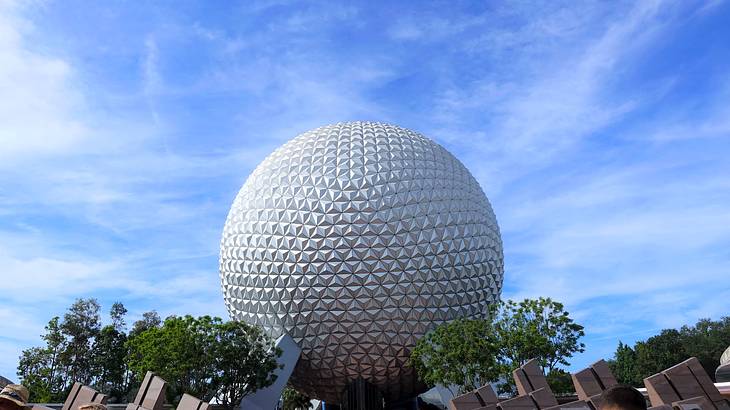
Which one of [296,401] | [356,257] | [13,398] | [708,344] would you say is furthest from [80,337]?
[708,344]

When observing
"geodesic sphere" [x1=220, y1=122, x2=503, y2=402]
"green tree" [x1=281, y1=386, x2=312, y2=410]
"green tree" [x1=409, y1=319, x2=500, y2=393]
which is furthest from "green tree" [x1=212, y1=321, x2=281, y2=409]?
"green tree" [x1=281, y1=386, x2=312, y2=410]

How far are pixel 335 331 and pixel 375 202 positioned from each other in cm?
574

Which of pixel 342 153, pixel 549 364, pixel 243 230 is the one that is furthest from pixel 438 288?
pixel 243 230

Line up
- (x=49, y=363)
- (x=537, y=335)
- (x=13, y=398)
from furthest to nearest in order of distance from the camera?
(x=49, y=363)
(x=537, y=335)
(x=13, y=398)

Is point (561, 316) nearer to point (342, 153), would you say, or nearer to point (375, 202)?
point (375, 202)

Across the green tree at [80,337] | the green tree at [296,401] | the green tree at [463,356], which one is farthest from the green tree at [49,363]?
the green tree at [463,356]

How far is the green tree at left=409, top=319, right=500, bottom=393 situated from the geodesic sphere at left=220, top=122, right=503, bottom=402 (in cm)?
170

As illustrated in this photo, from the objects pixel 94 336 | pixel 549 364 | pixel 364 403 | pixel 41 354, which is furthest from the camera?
pixel 94 336

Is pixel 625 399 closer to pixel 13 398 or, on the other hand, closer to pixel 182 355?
pixel 13 398

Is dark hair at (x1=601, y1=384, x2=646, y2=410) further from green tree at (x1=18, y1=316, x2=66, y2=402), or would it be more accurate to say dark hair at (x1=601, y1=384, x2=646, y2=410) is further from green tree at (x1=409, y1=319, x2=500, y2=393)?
green tree at (x1=18, y1=316, x2=66, y2=402)

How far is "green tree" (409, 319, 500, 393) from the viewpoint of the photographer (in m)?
23.1

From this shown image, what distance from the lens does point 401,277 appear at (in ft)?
81.0

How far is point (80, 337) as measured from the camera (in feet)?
131

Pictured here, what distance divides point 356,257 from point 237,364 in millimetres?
6598
